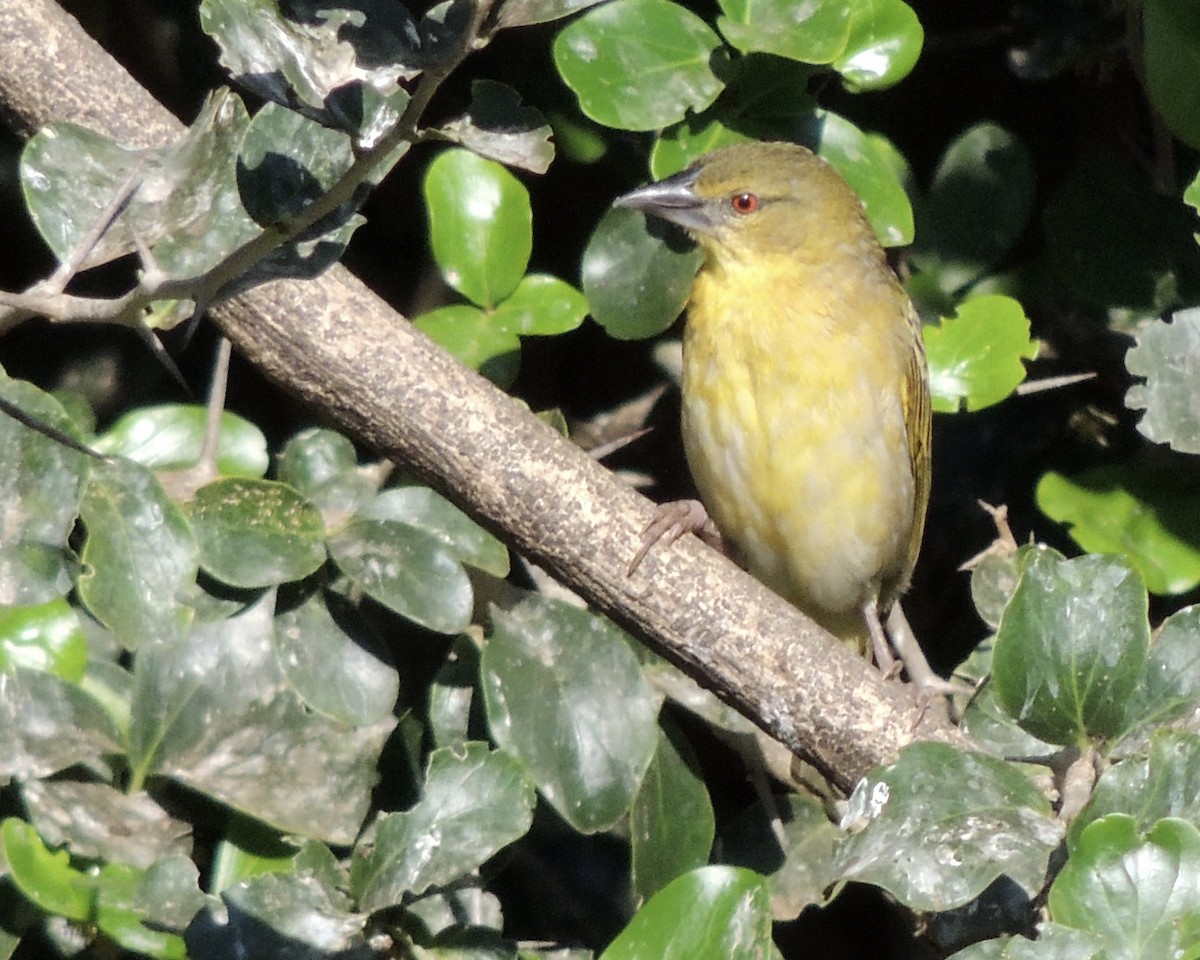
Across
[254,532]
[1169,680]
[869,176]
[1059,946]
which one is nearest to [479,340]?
[254,532]

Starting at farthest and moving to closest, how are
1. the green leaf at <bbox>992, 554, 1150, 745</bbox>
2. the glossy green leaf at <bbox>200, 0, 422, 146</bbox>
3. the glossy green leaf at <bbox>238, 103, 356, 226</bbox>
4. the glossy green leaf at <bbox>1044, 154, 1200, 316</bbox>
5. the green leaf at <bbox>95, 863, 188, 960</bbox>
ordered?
the glossy green leaf at <bbox>1044, 154, 1200, 316</bbox> < the green leaf at <bbox>95, 863, 188, 960</bbox> < the green leaf at <bbox>992, 554, 1150, 745</bbox> < the glossy green leaf at <bbox>238, 103, 356, 226</bbox> < the glossy green leaf at <bbox>200, 0, 422, 146</bbox>

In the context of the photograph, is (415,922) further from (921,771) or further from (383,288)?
(383,288)

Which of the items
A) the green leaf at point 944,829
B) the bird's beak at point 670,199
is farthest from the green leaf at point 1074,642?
the bird's beak at point 670,199

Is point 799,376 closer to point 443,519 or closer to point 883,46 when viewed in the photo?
point 883,46

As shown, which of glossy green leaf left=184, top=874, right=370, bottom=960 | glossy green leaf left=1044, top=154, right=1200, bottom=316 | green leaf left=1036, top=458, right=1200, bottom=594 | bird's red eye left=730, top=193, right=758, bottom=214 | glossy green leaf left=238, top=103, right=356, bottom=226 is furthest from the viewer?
bird's red eye left=730, top=193, right=758, bottom=214

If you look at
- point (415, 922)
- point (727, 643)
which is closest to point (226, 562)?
point (415, 922)

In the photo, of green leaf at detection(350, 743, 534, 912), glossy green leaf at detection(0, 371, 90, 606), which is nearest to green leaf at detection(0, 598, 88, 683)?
glossy green leaf at detection(0, 371, 90, 606)

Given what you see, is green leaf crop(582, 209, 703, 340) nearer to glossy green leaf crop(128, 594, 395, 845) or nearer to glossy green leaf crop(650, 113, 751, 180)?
glossy green leaf crop(650, 113, 751, 180)
